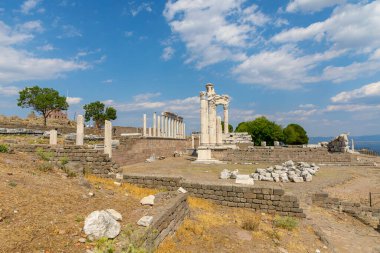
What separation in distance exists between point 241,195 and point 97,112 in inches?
2336

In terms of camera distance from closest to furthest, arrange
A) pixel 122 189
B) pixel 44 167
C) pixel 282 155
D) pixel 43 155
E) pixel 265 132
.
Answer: pixel 44 167, pixel 122 189, pixel 43 155, pixel 282 155, pixel 265 132

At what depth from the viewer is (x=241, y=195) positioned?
35.1 ft

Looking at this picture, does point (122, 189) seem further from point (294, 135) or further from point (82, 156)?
point (294, 135)

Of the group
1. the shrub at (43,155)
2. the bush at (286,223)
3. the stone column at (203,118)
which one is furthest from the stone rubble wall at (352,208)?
the stone column at (203,118)

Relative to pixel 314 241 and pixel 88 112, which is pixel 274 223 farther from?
pixel 88 112

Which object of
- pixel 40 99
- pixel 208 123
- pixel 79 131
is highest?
pixel 40 99

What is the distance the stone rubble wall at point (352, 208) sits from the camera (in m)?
10.9

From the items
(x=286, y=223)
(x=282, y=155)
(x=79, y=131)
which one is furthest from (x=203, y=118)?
(x=286, y=223)

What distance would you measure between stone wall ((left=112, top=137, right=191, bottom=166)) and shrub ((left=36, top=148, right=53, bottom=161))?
32.5 feet

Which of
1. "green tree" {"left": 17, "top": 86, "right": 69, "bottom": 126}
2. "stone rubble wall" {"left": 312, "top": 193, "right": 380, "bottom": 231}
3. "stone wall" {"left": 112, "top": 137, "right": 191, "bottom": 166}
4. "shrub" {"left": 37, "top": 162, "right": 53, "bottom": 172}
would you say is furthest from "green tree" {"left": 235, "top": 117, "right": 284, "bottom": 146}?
"shrub" {"left": 37, "top": 162, "right": 53, "bottom": 172}

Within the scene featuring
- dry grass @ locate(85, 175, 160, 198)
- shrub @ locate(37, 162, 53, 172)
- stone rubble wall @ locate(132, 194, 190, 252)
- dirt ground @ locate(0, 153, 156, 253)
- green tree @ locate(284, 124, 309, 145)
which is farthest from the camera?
green tree @ locate(284, 124, 309, 145)

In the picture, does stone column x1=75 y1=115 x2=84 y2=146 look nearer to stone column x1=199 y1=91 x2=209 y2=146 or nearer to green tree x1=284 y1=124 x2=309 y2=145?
stone column x1=199 y1=91 x2=209 y2=146

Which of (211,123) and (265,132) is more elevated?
(211,123)

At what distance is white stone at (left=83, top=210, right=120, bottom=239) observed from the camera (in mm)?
4910
